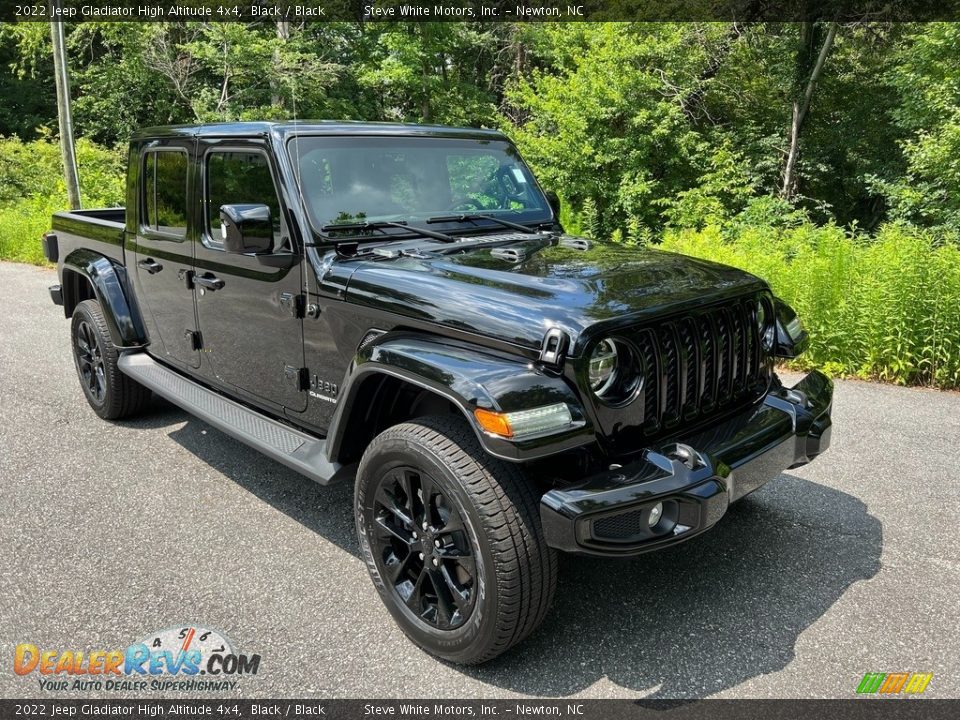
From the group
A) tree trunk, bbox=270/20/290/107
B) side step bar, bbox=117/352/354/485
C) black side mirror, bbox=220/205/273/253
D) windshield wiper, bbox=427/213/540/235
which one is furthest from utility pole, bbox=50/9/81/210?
windshield wiper, bbox=427/213/540/235

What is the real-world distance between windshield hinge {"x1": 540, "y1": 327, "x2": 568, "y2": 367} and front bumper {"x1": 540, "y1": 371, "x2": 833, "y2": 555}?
409 mm

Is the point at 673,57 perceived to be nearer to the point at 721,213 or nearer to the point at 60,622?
the point at 721,213

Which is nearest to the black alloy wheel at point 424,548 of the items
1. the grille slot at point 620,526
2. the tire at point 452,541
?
the tire at point 452,541

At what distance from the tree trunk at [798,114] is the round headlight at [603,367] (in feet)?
54.7

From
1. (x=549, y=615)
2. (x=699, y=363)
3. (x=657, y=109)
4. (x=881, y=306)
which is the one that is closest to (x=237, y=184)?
(x=699, y=363)

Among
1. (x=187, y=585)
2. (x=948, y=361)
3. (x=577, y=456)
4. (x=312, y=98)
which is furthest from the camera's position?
(x=312, y=98)

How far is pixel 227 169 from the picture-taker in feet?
12.7

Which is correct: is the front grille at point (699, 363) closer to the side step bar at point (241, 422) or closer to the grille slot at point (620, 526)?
the grille slot at point (620, 526)

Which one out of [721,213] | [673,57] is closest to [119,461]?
[721,213]

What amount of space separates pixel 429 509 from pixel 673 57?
16.0m

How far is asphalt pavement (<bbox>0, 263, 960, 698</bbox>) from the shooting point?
2.71 meters

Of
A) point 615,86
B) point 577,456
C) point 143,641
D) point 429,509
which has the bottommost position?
point 143,641

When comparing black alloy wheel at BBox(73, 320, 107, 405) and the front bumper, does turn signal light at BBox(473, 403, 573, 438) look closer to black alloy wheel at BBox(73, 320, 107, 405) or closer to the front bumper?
the front bumper

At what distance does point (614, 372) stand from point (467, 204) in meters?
1.63
